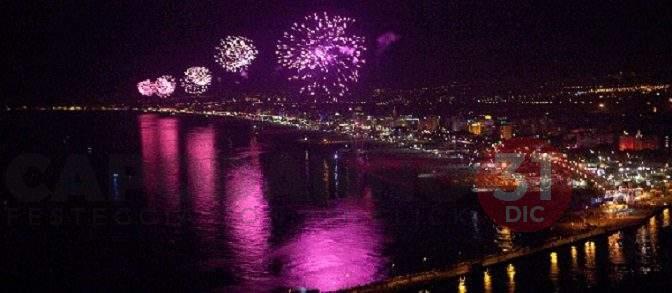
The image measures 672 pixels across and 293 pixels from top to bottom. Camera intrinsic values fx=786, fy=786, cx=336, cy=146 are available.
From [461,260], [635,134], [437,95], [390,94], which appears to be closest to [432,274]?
[461,260]

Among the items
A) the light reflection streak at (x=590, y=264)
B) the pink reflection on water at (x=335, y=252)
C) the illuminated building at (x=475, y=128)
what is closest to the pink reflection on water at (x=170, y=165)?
the pink reflection on water at (x=335, y=252)

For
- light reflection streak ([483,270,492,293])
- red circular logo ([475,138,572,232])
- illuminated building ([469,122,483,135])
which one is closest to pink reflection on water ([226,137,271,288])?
light reflection streak ([483,270,492,293])

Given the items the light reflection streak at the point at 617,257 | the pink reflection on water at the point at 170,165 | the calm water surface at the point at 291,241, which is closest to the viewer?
the light reflection streak at the point at 617,257

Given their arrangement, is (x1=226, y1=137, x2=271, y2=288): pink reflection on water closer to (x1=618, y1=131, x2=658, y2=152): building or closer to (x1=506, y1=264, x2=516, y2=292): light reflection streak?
(x1=506, y1=264, x2=516, y2=292): light reflection streak

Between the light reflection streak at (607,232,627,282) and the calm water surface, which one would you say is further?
the calm water surface

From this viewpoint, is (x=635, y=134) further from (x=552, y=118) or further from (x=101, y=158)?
(x=101, y=158)

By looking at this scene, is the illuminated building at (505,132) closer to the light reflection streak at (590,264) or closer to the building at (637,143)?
the building at (637,143)
